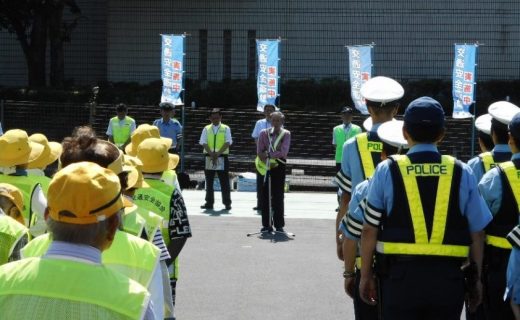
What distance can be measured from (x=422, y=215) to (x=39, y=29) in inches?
1082

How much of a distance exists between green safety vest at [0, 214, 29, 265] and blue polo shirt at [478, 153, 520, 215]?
2.71 m

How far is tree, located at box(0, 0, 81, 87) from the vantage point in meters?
30.0

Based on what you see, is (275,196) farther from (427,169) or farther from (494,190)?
(427,169)

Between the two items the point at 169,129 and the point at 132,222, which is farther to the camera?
the point at 169,129

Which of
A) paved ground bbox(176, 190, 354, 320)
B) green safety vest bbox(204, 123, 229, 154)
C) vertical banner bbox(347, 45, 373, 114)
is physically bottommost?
paved ground bbox(176, 190, 354, 320)

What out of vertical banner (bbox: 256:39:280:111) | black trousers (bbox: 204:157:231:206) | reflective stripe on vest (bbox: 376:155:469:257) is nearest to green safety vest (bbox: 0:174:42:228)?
reflective stripe on vest (bbox: 376:155:469:257)

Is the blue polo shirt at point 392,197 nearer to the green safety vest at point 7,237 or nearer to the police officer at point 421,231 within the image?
the police officer at point 421,231

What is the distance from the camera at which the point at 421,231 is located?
4.85 metres

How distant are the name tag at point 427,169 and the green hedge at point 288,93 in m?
23.3

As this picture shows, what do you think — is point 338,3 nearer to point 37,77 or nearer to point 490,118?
point 37,77

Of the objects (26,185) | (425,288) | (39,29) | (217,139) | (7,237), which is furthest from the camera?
(39,29)

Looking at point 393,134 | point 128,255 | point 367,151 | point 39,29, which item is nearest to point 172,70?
point 39,29

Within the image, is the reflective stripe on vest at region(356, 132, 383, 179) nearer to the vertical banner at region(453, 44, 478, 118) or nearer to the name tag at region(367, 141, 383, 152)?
the name tag at region(367, 141, 383, 152)

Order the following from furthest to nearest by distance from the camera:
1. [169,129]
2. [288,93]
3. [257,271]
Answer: [288,93] < [169,129] < [257,271]
